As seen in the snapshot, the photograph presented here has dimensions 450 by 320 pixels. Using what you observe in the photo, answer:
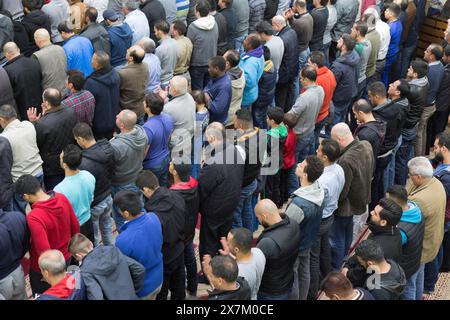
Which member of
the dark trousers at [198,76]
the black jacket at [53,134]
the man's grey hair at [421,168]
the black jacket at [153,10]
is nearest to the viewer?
the man's grey hair at [421,168]

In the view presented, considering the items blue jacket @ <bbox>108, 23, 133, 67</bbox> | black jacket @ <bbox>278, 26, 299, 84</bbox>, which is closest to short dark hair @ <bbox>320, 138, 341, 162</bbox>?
black jacket @ <bbox>278, 26, 299, 84</bbox>

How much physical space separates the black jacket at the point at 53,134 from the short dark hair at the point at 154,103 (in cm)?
86

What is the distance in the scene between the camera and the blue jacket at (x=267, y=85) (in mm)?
9641

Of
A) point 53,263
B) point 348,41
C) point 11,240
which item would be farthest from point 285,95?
point 53,263

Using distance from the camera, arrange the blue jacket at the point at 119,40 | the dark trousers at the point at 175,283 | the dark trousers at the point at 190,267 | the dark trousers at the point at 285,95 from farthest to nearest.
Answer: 1. the dark trousers at the point at 285,95
2. the blue jacket at the point at 119,40
3. the dark trousers at the point at 190,267
4. the dark trousers at the point at 175,283

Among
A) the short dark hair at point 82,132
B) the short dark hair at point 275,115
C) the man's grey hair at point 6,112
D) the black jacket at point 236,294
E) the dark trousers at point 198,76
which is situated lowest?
the dark trousers at point 198,76

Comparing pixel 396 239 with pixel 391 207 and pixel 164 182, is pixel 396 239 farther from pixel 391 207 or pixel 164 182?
pixel 164 182

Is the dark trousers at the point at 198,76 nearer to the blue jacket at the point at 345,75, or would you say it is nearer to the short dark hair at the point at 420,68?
the blue jacket at the point at 345,75

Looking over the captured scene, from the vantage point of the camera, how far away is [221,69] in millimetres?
8719

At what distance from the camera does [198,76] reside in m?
10.5

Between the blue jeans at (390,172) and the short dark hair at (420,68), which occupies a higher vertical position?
the short dark hair at (420,68)

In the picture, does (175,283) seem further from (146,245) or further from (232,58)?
(232,58)

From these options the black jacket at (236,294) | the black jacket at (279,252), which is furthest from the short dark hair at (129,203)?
the black jacket at (279,252)

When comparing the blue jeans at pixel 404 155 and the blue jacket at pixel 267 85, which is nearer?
the blue jeans at pixel 404 155
